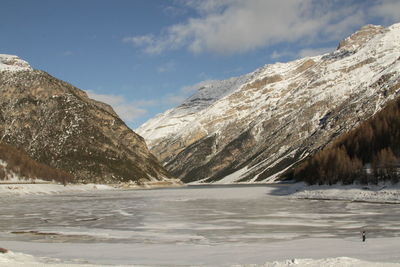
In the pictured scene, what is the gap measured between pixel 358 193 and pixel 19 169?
13690 centimetres

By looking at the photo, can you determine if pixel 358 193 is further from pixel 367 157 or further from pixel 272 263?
pixel 272 263

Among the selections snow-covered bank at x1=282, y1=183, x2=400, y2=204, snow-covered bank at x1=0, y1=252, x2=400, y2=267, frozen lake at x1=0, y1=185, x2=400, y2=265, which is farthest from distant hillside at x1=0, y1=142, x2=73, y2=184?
snow-covered bank at x1=0, y1=252, x2=400, y2=267

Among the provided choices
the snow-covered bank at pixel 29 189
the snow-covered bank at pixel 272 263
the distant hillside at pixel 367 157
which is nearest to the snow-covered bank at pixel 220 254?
the snow-covered bank at pixel 272 263

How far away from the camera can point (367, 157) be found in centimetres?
10925

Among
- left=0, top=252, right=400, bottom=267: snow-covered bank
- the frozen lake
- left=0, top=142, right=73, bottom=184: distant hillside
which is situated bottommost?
the frozen lake

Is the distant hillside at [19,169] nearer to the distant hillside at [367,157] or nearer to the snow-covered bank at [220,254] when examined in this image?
the distant hillside at [367,157]

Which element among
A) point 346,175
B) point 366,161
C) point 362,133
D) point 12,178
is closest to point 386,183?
point 346,175

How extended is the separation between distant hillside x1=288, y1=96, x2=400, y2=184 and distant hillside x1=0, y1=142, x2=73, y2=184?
110m

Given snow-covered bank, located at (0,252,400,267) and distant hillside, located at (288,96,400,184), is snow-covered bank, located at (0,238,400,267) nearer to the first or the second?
snow-covered bank, located at (0,252,400,267)

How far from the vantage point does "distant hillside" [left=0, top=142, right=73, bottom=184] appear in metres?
175

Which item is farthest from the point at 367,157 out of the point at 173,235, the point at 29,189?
the point at 29,189

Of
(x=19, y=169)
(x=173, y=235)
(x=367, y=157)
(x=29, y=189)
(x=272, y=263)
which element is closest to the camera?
(x=272, y=263)

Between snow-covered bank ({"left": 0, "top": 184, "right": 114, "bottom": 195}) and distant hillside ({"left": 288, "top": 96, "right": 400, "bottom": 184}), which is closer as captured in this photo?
distant hillside ({"left": 288, "top": 96, "right": 400, "bottom": 184})

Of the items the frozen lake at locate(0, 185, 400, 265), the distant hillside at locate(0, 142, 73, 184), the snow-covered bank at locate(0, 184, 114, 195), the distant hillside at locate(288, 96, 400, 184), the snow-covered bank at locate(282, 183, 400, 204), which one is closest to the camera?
the frozen lake at locate(0, 185, 400, 265)
